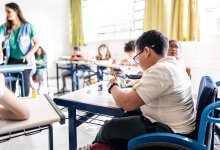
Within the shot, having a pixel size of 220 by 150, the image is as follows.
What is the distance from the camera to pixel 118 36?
5.71m

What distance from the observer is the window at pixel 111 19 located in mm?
5254

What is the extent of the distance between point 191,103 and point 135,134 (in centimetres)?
35

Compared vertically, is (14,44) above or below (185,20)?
below

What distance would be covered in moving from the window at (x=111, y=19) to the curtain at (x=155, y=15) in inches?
17.7

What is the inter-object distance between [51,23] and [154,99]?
19.2 ft

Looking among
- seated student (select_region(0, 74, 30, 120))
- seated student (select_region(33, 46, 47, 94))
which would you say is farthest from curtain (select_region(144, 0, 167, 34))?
seated student (select_region(0, 74, 30, 120))

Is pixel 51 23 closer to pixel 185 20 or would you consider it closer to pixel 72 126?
pixel 185 20

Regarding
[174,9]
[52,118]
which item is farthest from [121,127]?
[174,9]

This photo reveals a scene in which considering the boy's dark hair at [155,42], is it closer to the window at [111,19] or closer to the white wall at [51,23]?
the window at [111,19]

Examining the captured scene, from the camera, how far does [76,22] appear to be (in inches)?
256

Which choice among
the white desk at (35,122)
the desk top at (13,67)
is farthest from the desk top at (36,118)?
the desk top at (13,67)

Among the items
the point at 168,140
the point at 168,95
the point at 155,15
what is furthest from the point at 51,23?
the point at 168,140

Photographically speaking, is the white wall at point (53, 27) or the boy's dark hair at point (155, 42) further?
the white wall at point (53, 27)

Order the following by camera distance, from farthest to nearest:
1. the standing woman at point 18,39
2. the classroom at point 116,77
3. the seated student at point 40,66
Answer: the seated student at point 40,66 < the standing woman at point 18,39 < the classroom at point 116,77
